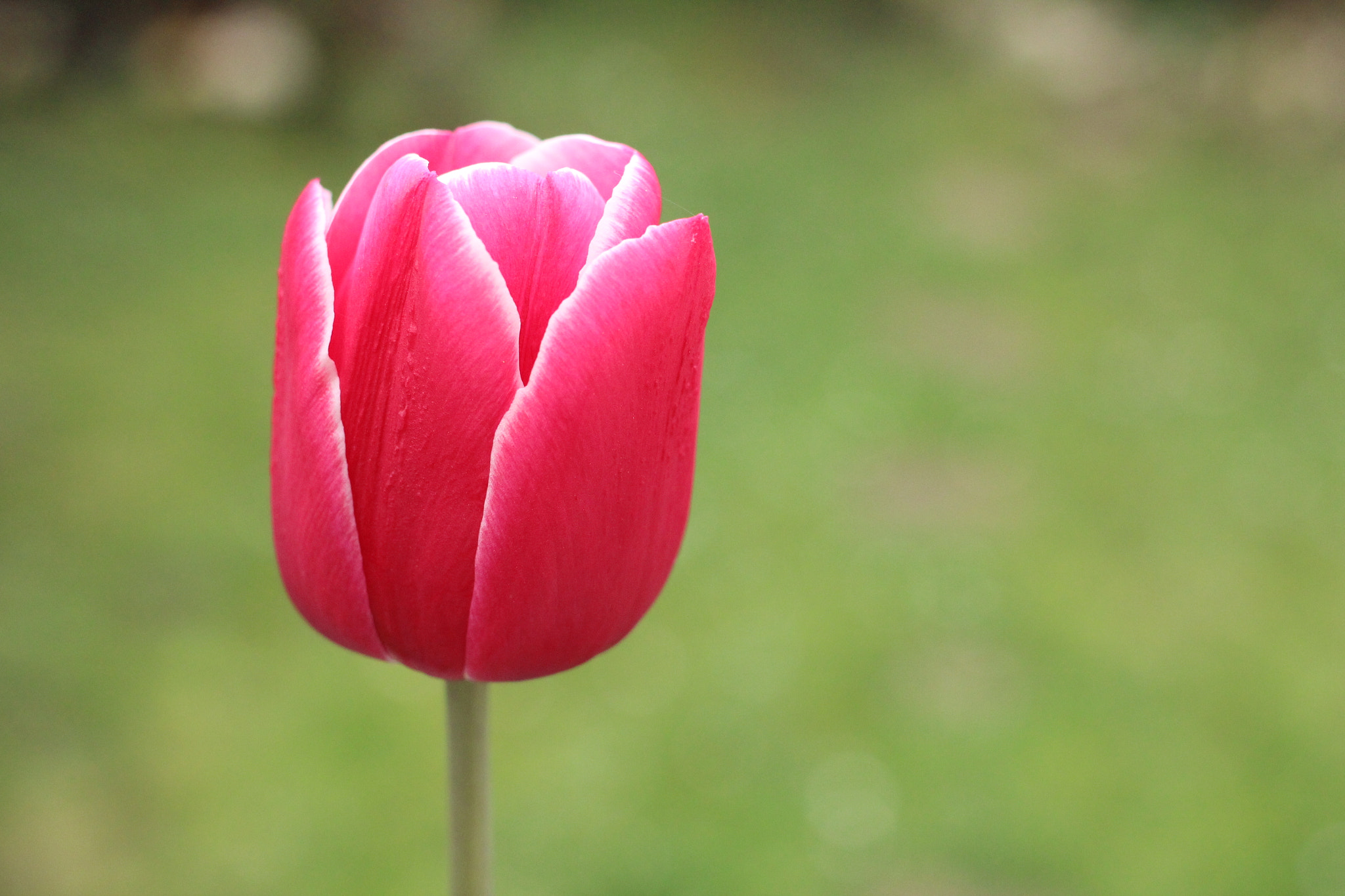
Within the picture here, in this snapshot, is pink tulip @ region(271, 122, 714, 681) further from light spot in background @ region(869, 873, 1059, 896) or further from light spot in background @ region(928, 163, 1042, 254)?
light spot in background @ region(928, 163, 1042, 254)

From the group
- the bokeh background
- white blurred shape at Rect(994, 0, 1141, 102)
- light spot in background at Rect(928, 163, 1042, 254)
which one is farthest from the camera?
white blurred shape at Rect(994, 0, 1141, 102)

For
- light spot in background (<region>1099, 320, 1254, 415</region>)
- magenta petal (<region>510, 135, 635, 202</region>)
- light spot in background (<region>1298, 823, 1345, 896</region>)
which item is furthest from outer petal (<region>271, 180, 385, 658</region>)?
light spot in background (<region>1099, 320, 1254, 415</region>)

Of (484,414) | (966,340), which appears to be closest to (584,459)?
(484,414)

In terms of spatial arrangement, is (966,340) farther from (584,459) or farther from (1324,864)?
(584,459)

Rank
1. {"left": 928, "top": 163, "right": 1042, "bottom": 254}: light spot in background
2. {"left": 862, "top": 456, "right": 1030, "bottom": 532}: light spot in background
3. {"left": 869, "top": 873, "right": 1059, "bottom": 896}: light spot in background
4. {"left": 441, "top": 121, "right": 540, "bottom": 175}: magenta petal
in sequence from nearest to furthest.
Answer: {"left": 441, "top": 121, "right": 540, "bottom": 175}: magenta petal, {"left": 869, "top": 873, "right": 1059, "bottom": 896}: light spot in background, {"left": 862, "top": 456, "right": 1030, "bottom": 532}: light spot in background, {"left": 928, "top": 163, "right": 1042, "bottom": 254}: light spot in background

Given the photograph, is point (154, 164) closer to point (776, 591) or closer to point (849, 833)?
A: point (776, 591)

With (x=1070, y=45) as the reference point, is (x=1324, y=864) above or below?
below
